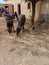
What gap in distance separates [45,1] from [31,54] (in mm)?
5318

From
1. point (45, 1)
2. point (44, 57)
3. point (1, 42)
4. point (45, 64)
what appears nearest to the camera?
point (45, 64)

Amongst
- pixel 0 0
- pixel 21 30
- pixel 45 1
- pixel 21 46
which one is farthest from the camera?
pixel 0 0

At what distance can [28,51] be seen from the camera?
5.31 metres

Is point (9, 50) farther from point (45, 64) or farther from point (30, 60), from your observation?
point (45, 64)

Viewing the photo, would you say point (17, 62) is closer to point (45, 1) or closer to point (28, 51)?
point (28, 51)

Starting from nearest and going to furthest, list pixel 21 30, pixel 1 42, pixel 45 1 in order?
1. pixel 1 42
2. pixel 21 30
3. pixel 45 1

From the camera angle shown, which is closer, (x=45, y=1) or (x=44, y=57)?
(x=44, y=57)

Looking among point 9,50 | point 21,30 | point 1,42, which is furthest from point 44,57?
point 21,30

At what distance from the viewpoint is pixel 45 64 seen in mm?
4336

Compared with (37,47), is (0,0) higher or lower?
higher

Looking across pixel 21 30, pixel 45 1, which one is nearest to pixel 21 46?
pixel 21 30

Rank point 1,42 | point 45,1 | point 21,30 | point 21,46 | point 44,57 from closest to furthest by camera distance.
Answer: point 44,57 < point 21,46 < point 1,42 < point 21,30 < point 45,1

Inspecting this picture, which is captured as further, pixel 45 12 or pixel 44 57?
pixel 45 12

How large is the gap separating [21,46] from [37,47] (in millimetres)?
552
